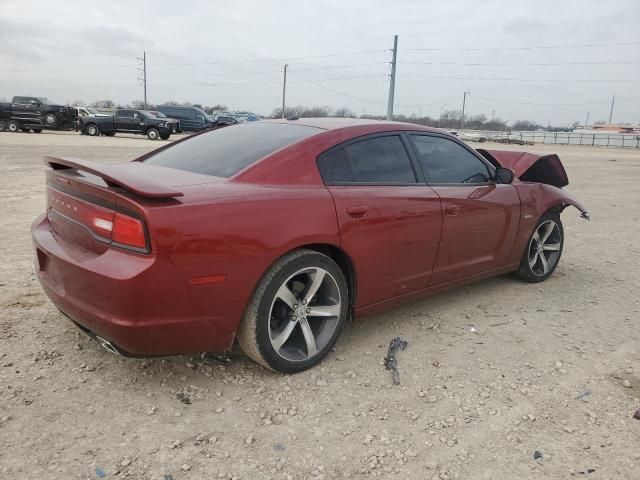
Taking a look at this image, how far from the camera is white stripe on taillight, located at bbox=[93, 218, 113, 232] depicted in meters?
2.47

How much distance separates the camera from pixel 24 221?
611cm

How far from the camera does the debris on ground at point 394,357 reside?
3041mm

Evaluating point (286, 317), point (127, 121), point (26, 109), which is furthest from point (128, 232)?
point (26, 109)

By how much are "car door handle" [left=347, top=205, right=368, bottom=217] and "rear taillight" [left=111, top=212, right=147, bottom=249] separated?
122cm

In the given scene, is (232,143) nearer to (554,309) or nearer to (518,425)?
(518,425)

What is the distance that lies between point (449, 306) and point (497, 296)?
1.93 ft

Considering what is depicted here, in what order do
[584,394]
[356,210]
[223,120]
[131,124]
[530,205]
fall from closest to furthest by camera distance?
[584,394] < [356,210] < [530,205] < [131,124] < [223,120]

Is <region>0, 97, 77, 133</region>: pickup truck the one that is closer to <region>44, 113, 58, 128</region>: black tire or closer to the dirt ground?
<region>44, 113, 58, 128</region>: black tire

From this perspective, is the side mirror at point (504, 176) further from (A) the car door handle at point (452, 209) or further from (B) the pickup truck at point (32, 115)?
(B) the pickup truck at point (32, 115)

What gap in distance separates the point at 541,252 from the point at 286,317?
3021 millimetres

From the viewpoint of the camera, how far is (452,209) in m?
3.70

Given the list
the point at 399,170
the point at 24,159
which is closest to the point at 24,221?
the point at 399,170

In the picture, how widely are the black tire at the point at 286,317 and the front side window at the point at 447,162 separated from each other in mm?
1165

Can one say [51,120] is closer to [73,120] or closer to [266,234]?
[73,120]
